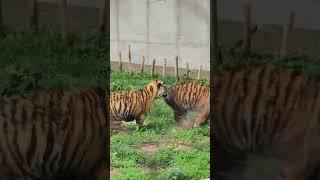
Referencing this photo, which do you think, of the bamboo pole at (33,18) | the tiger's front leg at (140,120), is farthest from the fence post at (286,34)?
the bamboo pole at (33,18)

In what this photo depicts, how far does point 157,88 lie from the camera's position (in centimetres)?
301

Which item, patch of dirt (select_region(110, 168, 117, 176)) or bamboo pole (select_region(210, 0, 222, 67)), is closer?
bamboo pole (select_region(210, 0, 222, 67))

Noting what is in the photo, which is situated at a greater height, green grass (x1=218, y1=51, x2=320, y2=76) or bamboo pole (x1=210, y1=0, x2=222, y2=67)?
bamboo pole (x1=210, y1=0, x2=222, y2=67)

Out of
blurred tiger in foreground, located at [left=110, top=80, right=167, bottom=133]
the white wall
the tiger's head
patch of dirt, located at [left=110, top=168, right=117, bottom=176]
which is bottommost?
patch of dirt, located at [left=110, top=168, right=117, bottom=176]

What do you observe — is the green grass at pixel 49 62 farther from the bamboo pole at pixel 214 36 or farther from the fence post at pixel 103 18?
the bamboo pole at pixel 214 36

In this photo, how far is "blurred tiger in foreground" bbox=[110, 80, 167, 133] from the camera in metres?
3.00

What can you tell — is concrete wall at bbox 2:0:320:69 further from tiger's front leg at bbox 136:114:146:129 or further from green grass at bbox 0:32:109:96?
tiger's front leg at bbox 136:114:146:129

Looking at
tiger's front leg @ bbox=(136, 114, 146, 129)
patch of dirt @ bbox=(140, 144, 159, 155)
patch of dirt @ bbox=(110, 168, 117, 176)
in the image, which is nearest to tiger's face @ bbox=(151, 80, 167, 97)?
tiger's front leg @ bbox=(136, 114, 146, 129)

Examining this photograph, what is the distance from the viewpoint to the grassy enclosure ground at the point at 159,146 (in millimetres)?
3018

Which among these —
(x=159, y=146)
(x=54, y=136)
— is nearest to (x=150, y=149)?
(x=159, y=146)

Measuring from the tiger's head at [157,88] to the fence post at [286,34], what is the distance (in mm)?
536

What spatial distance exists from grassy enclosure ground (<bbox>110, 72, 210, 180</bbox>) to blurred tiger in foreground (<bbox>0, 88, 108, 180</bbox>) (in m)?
0.10

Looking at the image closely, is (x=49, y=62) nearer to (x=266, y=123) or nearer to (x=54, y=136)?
(x=54, y=136)

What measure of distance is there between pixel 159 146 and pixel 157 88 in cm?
26
